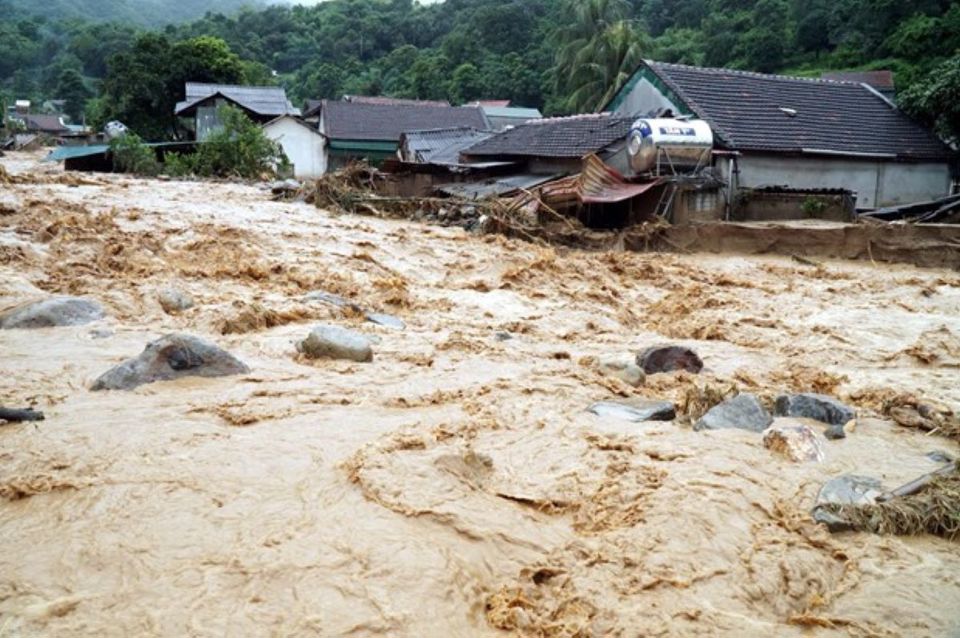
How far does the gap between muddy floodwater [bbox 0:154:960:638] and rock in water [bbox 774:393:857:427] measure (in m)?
0.23

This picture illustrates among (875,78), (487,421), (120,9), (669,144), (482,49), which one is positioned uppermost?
(120,9)

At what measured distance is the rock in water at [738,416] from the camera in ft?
16.5

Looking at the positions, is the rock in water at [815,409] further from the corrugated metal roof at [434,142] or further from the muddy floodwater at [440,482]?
the corrugated metal roof at [434,142]

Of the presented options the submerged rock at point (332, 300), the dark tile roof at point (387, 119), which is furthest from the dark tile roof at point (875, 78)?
the submerged rock at point (332, 300)

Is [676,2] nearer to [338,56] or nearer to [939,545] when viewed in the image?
[338,56]

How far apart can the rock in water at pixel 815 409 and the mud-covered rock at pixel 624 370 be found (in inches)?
42.9

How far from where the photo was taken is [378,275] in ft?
35.2

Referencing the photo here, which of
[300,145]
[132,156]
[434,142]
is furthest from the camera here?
[300,145]

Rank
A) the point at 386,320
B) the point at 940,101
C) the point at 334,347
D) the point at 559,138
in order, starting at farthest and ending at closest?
the point at 559,138 < the point at 940,101 < the point at 386,320 < the point at 334,347

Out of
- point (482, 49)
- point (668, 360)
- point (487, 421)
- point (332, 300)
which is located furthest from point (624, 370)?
point (482, 49)

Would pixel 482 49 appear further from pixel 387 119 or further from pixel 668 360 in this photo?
pixel 668 360

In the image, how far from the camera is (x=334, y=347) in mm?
6375

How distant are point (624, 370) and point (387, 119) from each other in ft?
90.9

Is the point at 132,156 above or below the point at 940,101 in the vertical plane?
below
